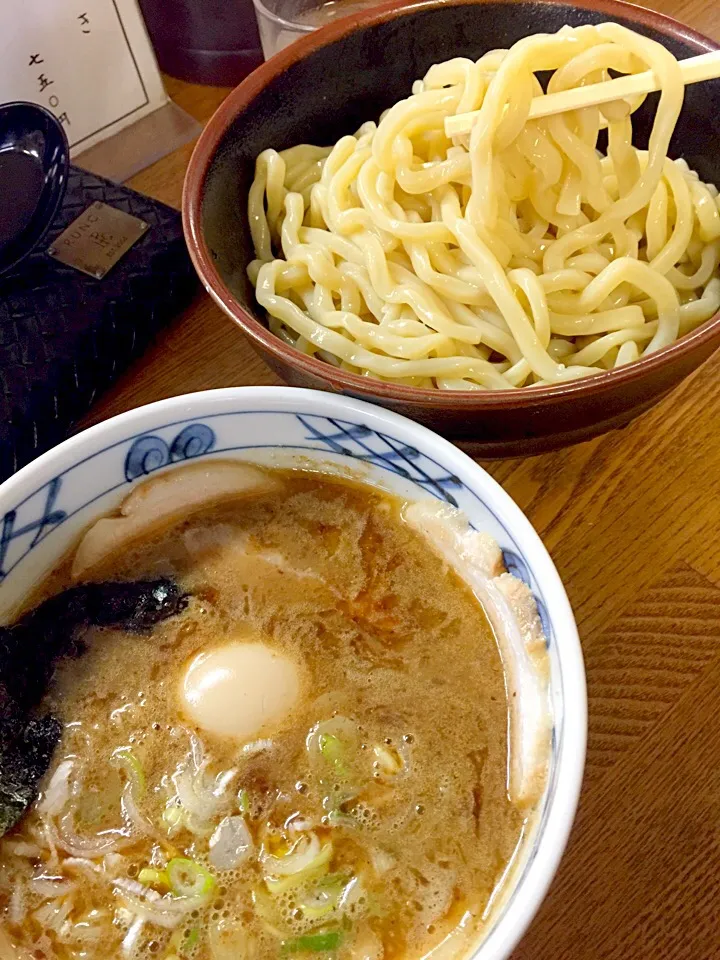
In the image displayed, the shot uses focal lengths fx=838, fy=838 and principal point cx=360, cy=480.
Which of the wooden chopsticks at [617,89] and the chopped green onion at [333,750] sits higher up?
the wooden chopsticks at [617,89]

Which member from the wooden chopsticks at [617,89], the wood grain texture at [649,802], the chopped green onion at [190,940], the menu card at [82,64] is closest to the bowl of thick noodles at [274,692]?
the chopped green onion at [190,940]

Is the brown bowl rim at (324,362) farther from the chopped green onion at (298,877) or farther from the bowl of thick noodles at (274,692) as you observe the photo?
the chopped green onion at (298,877)

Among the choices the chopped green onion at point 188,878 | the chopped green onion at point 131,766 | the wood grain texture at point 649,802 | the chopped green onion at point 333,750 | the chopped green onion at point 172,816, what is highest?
the chopped green onion at point 131,766

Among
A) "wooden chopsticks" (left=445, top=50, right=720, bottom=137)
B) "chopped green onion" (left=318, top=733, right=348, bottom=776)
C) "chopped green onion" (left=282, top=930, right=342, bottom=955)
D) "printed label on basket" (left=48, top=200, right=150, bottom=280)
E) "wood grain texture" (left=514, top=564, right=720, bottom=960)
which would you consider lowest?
"wood grain texture" (left=514, top=564, right=720, bottom=960)

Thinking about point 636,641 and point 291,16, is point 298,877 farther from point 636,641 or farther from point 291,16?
point 291,16

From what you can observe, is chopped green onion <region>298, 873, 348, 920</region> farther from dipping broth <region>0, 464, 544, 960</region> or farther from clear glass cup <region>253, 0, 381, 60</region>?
clear glass cup <region>253, 0, 381, 60</region>

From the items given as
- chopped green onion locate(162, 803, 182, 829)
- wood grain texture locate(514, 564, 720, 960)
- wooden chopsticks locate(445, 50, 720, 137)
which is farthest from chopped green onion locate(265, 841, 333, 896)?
wooden chopsticks locate(445, 50, 720, 137)

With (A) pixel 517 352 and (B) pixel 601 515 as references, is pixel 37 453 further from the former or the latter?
(B) pixel 601 515

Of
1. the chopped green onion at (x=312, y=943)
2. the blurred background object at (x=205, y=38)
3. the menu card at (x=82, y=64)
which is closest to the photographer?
the chopped green onion at (x=312, y=943)

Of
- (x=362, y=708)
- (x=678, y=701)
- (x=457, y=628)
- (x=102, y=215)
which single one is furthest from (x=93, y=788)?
(x=102, y=215)
